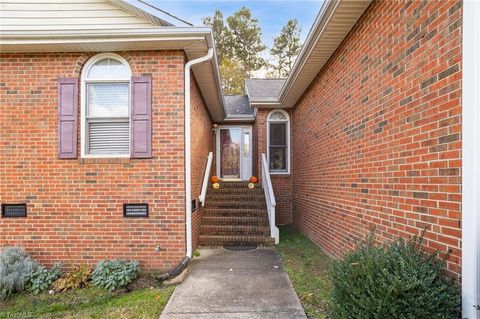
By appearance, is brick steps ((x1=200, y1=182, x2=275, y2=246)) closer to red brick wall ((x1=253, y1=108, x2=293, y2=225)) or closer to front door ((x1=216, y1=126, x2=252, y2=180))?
red brick wall ((x1=253, y1=108, x2=293, y2=225))

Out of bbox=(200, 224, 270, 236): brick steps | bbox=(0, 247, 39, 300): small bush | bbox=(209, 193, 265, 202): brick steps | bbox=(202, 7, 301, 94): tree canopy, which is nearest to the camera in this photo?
bbox=(0, 247, 39, 300): small bush

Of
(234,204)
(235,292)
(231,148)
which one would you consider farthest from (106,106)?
(231,148)

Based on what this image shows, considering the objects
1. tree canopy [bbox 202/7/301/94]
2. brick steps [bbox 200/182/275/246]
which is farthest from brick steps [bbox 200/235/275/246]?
tree canopy [bbox 202/7/301/94]

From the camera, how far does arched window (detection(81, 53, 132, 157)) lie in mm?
5008

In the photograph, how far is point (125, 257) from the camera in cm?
483

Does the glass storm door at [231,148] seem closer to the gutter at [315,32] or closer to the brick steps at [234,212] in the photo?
the brick steps at [234,212]

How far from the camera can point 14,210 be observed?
493 cm

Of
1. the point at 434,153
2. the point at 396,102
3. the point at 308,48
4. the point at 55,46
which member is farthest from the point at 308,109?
the point at 55,46

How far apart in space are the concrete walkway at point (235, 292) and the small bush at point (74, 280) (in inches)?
59.8

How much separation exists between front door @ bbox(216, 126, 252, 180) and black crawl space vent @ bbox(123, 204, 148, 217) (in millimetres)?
6271

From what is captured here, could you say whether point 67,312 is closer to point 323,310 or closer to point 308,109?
point 323,310

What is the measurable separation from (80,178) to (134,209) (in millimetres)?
1082

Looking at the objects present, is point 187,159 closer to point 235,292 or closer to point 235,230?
point 235,292

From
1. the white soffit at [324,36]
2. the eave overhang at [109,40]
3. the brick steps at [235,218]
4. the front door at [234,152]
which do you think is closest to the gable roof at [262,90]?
the front door at [234,152]
